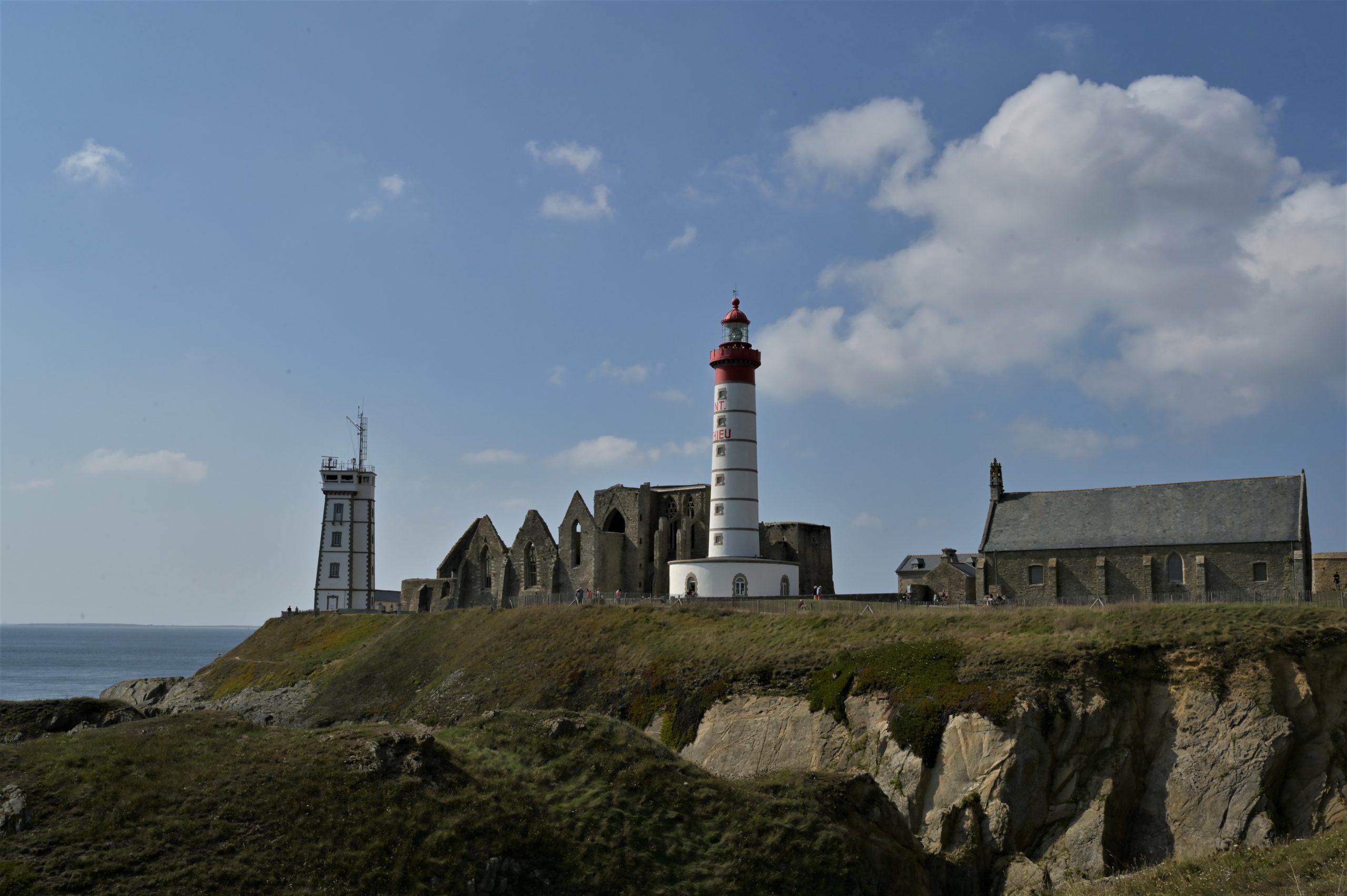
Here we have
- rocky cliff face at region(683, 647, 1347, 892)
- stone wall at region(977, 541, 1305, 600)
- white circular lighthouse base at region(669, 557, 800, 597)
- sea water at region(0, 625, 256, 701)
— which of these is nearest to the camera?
rocky cliff face at region(683, 647, 1347, 892)

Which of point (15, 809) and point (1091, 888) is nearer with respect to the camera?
point (15, 809)

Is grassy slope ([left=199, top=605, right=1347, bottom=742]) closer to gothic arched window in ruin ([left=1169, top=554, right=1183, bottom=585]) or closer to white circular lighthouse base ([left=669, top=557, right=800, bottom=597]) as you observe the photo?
white circular lighthouse base ([left=669, top=557, right=800, bottom=597])

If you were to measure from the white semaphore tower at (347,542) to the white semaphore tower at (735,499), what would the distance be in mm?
28663

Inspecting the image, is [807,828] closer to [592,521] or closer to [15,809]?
[15,809]

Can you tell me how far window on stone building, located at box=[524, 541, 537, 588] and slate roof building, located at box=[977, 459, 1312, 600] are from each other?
27.5m

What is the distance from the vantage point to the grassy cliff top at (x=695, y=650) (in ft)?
102

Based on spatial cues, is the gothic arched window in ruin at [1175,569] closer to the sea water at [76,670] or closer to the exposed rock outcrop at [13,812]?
the exposed rock outcrop at [13,812]

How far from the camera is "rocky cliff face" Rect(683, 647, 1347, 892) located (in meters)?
27.1

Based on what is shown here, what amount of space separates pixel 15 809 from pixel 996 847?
865 inches

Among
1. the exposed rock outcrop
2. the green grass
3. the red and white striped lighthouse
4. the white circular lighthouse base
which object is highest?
the red and white striped lighthouse

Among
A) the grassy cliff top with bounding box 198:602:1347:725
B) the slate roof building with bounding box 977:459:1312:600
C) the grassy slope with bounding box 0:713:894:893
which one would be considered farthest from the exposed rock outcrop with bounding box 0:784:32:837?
the slate roof building with bounding box 977:459:1312:600

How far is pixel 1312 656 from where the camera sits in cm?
2967

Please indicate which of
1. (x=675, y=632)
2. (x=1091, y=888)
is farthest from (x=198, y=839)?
(x=675, y=632)

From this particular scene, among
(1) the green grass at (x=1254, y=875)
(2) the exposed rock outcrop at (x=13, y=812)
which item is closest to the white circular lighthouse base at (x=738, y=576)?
(1) the green grass at (x=1254, y=875)
